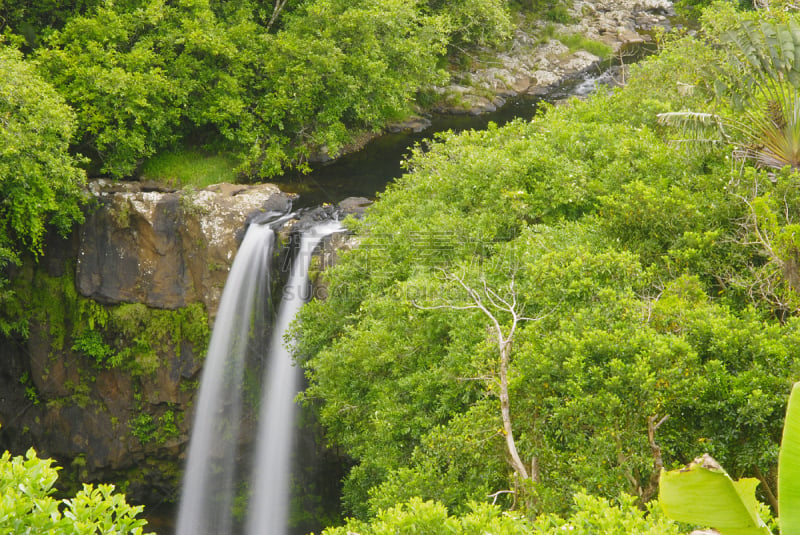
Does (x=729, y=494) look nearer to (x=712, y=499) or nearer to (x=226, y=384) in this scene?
(x=712, y=499)

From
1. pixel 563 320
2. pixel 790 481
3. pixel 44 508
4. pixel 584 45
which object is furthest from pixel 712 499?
pixel 584 45

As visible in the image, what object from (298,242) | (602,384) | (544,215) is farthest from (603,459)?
(298,242)

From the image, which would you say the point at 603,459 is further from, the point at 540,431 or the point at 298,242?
the point at 298,242

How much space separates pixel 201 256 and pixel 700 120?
13472mm

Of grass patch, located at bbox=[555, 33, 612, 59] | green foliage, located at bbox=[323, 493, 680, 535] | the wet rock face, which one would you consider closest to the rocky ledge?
grass patch, located at bbox=[555, 33, 612, 59]

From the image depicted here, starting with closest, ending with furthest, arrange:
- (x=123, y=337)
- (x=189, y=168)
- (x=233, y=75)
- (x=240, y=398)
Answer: (x=240, y=398), (x=123, y=337), (x=189, y=168), (x=233, y=75)

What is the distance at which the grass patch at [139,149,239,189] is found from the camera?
21.7 m

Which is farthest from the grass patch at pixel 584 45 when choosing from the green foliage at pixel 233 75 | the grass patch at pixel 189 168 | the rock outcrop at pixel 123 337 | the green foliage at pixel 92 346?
the green foliage at pixel 92 346

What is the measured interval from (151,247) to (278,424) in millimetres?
6559

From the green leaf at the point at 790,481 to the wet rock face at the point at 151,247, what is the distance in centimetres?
1583

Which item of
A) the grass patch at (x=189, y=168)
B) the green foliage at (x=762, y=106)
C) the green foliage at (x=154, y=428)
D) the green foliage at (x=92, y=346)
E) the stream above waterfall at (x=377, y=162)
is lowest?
the green foliage at (x=154, y=428)

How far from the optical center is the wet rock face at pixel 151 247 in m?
17.8

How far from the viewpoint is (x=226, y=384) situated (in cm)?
1756

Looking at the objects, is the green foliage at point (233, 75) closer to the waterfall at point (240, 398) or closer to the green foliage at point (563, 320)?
the waterfall at point (240, 398)
